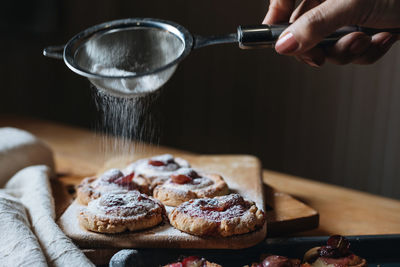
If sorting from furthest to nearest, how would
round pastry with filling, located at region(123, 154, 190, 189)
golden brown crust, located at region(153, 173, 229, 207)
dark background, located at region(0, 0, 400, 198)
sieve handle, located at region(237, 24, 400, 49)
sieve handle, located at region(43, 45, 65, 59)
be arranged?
dark background, located at region(0, 0, 400, 198) → round pastry with filling, located at region(123, 154, 190, 189) → golden brown crust, located at region(153, 173, 229, 207) → sieve handle, located at region(43, 45, 65, 59) → sieve handle, located at region(237, 24, 400, 49)

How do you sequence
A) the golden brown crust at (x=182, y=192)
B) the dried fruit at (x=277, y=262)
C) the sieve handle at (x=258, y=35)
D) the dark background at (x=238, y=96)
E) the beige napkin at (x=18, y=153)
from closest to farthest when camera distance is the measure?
1. the dried fruit at (x=277, y=262)
2. the sieve handle at (x=258, y=35)
3. the golden brown crust at (x=182, y=192)
4. the beige napkin at (x=18, y=153)
5. the dark background at (x=238, y=96)

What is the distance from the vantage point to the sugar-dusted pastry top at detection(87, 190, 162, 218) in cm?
155

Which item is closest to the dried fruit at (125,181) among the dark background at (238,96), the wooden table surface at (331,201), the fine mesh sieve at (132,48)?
the fine mesh sieve at (132,48)

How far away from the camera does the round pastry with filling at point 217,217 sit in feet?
4.85

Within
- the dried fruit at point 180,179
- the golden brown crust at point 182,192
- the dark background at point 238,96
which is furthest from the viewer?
the dark background at point 238,96

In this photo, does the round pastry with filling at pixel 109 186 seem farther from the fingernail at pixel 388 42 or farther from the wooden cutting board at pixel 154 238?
the fingernail at pixel 388 42

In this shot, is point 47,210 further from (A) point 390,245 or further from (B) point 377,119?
(B) point 377,119

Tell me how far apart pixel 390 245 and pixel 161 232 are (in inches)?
29.4

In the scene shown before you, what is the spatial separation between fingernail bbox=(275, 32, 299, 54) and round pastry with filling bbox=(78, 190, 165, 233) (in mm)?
685

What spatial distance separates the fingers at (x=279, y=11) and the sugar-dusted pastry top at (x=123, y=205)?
3.01 feet

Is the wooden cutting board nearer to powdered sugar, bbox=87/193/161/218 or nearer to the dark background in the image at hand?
powdered sugar, bbox=87/193/161/218

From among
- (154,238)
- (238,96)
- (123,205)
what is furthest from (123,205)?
(238,96)

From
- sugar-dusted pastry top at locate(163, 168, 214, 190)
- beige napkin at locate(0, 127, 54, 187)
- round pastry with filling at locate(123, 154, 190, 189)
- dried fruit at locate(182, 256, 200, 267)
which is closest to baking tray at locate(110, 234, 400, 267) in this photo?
dried fruit at locate(182, 256, 200, 267)

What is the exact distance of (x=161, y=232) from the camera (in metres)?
1.53
